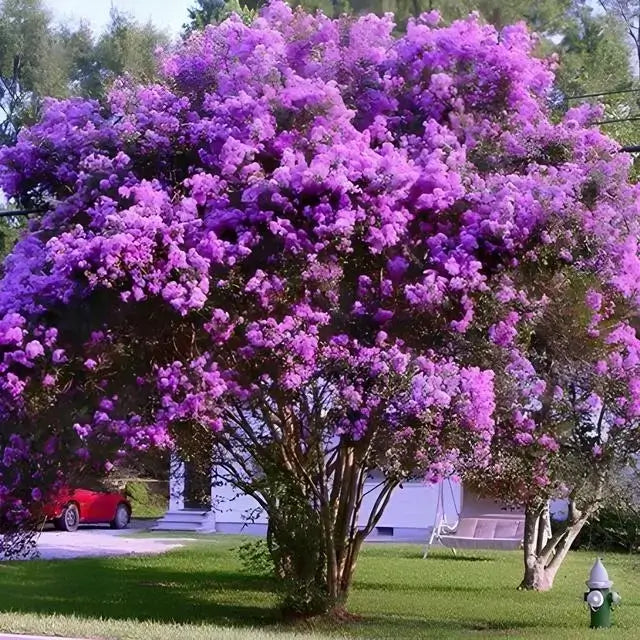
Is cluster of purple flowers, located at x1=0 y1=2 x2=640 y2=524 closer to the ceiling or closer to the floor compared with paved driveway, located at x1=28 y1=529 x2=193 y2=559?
closer to the ceiling

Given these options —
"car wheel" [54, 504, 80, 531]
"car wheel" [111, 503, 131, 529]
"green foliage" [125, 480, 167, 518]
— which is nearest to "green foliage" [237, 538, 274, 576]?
"car wheel" [54, 504, 80, 531]

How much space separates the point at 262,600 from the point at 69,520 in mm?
11359

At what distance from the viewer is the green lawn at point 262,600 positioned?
10602 mm

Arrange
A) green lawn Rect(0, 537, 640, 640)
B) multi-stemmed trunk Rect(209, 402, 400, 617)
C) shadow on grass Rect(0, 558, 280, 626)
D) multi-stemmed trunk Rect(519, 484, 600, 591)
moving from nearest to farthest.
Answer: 1. green lawn Rect(0, 537, 640, 640)
2. multi-stemmed trunk Rect(209, 402, 400, 617)
3. shadow on grass Rect(0, 558, 280, 626)
4. multi-stemmed trunk Rect(519, 484, 600, 591)

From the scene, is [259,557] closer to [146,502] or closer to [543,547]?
[543,547]

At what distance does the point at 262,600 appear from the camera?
43.8ft

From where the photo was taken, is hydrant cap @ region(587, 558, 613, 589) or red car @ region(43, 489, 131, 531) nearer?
hydrant cap @ region(587, 558, 613, 589)

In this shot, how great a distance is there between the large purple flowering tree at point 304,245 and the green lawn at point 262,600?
5.77 ft

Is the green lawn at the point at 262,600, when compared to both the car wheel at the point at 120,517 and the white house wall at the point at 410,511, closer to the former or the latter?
the white house wall at the point at 410,511

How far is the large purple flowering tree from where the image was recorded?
28.6 ft

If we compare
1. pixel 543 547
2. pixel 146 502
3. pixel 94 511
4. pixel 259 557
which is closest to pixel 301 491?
pixel 259 557

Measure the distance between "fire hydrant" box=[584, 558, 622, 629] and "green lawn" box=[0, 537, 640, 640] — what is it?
170 mm

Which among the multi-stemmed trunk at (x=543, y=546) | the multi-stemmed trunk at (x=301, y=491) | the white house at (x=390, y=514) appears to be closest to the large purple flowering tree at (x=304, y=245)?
the multi-stemmed trunk at (x=301, y=491)

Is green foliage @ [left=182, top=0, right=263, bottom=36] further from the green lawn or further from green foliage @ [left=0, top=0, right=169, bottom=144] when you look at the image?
the green lawn
